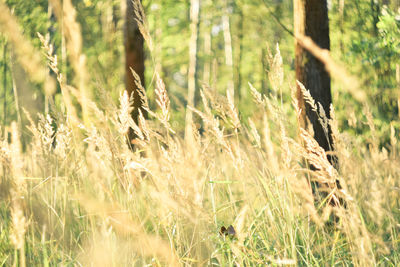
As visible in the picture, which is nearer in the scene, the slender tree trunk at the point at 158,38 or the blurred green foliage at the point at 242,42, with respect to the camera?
the blurred green foliage at the point at 242,42

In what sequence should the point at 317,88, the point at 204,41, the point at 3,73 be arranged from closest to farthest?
1. the point at 317,88
2. the point at 3,73
3. the point at 204,41

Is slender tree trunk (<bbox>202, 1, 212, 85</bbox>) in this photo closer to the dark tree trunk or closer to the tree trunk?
the dark tree trunk

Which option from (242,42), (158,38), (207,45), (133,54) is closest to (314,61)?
(133,54)

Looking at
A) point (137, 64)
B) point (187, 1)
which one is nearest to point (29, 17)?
point (187, 1)

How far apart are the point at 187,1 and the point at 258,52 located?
242cm

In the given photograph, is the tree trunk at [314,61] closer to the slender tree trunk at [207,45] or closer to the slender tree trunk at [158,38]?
the slender tree trunk at [158,38]

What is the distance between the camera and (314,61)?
134 inches

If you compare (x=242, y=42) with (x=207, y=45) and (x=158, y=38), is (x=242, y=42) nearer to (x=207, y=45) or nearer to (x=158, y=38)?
(x=158, y=38)

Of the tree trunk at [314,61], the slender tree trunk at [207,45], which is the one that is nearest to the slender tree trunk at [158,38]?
the slender tree trunk at [207,45]

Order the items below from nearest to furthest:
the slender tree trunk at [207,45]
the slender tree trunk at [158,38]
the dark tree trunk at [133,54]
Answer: the dark tree trunk at [133,54] < the slender tree trunk at [158,38] < the slender tree trunk at [207,45]

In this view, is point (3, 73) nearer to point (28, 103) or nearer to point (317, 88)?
point (28, 103)

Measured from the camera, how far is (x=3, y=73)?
373 inches

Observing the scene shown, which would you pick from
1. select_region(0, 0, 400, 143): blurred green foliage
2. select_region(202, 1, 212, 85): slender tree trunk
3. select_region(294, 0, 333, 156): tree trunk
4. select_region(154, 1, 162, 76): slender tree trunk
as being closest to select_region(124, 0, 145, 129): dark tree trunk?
select_region(0, 0, 400, 143): blurred green foliage

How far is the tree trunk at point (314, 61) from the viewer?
131 inches
